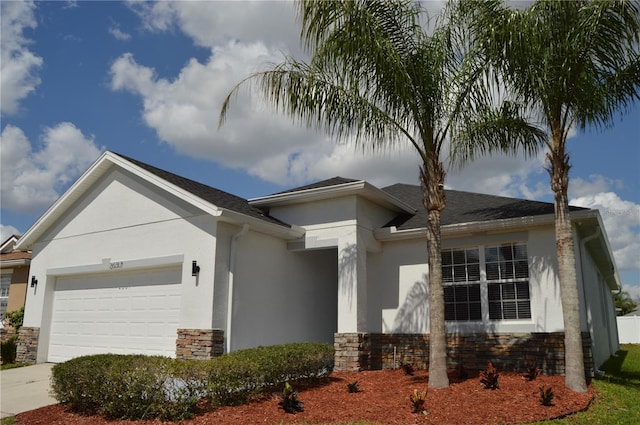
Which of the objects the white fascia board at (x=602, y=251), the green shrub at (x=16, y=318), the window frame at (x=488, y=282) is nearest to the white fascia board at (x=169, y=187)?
the window frame at (x=488, y=282)

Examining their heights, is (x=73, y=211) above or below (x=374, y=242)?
above

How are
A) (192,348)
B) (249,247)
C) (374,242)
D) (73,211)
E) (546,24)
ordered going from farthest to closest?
(73,211) → (374,242) → (249,247) → (192,348) → (546,24)

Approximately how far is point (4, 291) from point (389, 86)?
17.0m

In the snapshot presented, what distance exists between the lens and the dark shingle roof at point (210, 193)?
→ 1216 cm

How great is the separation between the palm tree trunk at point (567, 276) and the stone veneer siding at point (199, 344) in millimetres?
6863

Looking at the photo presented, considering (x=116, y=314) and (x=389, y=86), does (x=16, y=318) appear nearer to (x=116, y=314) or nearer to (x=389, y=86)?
(x=116, y=314)

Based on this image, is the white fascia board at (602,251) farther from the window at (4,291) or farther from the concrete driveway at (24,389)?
the window at (4,291)

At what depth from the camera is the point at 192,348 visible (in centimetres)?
1046

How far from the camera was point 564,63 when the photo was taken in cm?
866

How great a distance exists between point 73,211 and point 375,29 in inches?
413

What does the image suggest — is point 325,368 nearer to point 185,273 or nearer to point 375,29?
point 185,273

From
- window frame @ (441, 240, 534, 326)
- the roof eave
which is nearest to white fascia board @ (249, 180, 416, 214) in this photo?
window frame @ (441, 240, 534, 326)

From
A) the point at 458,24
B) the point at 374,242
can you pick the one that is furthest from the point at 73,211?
the point at 458,24

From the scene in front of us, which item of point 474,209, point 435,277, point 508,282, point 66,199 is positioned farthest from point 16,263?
point 508,282
